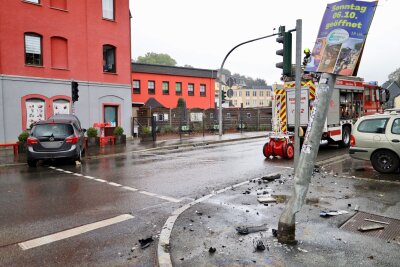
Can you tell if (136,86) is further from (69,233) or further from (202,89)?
(69,233)

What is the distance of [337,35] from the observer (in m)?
4.39

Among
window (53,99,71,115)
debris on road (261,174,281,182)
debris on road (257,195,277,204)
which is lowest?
debris on road (257,195,277,204)

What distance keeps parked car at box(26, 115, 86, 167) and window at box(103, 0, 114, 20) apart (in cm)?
1250

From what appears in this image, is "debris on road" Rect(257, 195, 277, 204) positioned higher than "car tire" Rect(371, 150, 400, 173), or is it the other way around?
"car tire" Rect(371, 150, 400, 173)

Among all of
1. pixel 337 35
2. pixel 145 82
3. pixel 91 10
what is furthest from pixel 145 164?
pixel 145 82

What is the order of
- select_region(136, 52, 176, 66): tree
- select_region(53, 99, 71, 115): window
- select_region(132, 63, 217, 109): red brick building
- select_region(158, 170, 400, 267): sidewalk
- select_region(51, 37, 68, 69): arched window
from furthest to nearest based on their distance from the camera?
1. select_region(136, 52, 176, 66): tree
2. select_region(132, 63, 217, 109): red brick building
3. select_region(51, 37, 68, 69): arched window
4. select_region(53, 99, 71, 115): window
5. select_region(158, 170, 400, 267): sidewalk

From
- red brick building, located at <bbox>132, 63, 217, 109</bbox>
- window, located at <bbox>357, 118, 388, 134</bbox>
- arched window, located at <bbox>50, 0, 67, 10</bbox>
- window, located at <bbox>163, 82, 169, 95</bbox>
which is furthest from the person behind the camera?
window, located at <bbox>163, 82, 169, 95</bbox>

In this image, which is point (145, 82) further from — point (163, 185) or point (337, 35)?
point (337, 35)

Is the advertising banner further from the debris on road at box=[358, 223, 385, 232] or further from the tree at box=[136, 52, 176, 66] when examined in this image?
the tree at box=[136, 52, 176, 66]

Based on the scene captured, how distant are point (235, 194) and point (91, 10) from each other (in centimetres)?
1868

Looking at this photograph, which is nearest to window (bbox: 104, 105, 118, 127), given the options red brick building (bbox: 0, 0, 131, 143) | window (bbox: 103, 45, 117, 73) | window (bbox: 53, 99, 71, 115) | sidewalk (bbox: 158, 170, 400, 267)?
red brick building (bbox: 0, 0, 131, 143)

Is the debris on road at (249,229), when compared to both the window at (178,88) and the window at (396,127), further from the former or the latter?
the window at (178,88)

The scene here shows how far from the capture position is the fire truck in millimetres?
13898

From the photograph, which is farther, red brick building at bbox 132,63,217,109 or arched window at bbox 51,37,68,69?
red brick building at bbox 132,63,217,109
